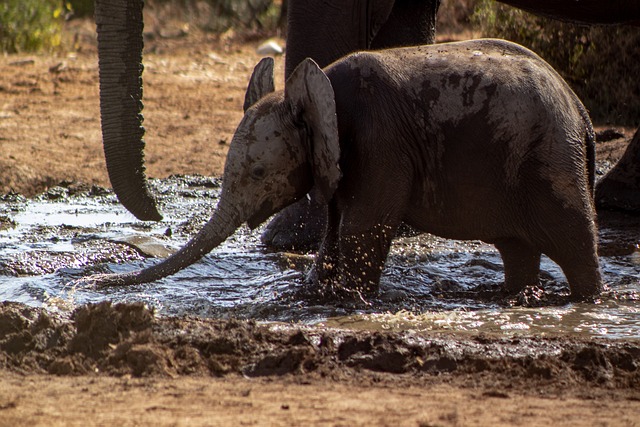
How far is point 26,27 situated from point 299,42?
8210 mm

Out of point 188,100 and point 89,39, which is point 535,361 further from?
point 89,39

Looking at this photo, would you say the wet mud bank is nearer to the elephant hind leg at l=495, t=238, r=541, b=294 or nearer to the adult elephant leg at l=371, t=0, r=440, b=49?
the elephant hind leg at l=495, t=238, r=541, b=294

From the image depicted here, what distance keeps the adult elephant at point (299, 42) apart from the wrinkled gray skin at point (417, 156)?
0.51m

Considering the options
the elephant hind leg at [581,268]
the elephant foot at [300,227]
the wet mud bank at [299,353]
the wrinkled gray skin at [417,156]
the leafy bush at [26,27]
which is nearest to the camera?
the wet mud bank at [299,353]

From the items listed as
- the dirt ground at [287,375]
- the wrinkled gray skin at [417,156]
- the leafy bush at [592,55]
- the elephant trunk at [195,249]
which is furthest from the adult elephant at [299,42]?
the leafy bush at [592,55]

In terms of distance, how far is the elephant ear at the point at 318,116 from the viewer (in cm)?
596

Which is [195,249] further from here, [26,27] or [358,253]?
[26,27]

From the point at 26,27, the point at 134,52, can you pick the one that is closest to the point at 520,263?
the point at 134,52

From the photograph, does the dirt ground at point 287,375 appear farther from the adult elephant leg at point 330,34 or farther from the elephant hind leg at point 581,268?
the adult elephant leg at point 330,34

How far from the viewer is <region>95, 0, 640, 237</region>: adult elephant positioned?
6156mm

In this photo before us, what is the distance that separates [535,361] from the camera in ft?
16.4

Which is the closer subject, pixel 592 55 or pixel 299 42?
pixel 299 42

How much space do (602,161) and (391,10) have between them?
322 centimetres

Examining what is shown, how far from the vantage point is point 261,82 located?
6754 mm
